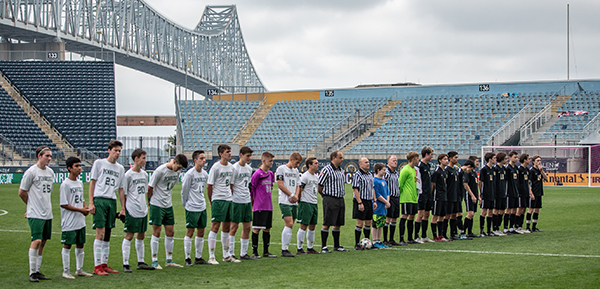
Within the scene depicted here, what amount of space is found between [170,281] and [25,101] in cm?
3969

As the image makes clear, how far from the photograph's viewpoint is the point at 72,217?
25.7 ft

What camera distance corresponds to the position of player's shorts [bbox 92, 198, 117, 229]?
7.95m

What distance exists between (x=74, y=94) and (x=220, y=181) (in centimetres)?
3942

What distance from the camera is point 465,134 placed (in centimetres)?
3709

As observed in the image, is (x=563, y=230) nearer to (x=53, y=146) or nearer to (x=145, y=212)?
(x=145, y=212)

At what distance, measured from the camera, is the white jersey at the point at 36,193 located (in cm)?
763

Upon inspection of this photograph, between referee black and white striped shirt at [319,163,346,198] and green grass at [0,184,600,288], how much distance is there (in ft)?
3.27

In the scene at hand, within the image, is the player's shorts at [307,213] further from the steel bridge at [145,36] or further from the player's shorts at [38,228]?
the steel bridge at [145,36]

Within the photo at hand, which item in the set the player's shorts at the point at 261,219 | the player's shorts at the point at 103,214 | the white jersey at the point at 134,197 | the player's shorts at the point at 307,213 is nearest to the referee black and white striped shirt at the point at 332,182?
the player's shorts at the point at 307,213

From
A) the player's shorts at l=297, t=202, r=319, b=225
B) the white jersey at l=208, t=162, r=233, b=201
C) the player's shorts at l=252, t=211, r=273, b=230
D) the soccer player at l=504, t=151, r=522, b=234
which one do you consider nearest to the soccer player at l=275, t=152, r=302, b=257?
the player's shorts at l=297, t=202, r=319, b=225

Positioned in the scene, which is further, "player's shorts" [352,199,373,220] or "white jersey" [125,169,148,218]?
"player's shorts" [352,199,373,220]

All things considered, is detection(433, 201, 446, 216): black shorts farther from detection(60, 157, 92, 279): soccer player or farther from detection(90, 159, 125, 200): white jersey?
detection(60, 157, 92, 279): soccer player

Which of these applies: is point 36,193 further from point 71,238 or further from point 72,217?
point 71,238

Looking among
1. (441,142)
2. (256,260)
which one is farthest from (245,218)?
(441,142)
